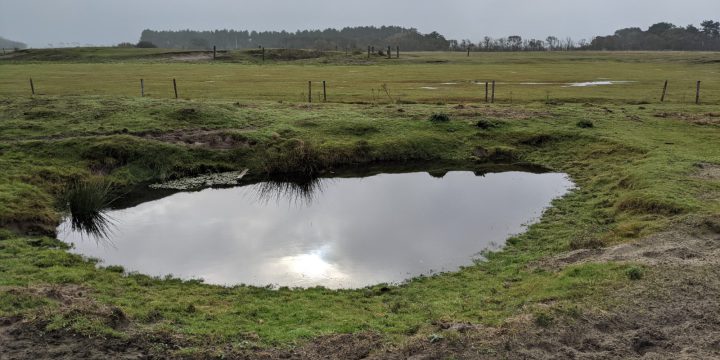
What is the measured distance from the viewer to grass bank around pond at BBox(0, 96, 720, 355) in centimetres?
Answer: 1000

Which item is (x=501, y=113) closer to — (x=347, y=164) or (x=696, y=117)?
(x=696, y=117)

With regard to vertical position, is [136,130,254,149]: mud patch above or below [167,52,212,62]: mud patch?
below

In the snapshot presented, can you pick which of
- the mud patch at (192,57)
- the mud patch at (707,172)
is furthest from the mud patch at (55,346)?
the mud patch at (192,57)

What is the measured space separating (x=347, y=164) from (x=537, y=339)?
704 inches

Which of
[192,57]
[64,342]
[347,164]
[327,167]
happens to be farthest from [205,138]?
[192,57]

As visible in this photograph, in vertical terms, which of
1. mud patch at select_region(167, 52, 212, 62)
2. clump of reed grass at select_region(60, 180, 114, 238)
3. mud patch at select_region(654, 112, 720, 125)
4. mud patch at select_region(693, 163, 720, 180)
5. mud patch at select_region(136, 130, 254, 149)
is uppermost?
mud patch at select_region(167, 52, 212, 62)

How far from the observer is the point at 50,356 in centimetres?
848

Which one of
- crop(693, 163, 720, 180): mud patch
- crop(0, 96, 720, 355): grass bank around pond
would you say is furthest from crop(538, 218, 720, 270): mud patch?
crop(693, 163, 720, 180): mud patch

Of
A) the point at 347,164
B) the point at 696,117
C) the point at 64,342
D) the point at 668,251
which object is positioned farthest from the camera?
the point at 696,117

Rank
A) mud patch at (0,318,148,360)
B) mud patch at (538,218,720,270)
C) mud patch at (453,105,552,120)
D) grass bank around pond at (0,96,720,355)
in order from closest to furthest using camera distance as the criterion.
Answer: mud patch at (0,318,148,360)
grass bank around pond at (0,96,720,355)
mud patch at (538,218,720,270)
mud patch at (453,105,552,120)

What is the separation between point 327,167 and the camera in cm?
2544

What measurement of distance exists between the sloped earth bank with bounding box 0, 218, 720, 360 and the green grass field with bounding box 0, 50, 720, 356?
25cm

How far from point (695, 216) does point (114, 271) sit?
48.2ft

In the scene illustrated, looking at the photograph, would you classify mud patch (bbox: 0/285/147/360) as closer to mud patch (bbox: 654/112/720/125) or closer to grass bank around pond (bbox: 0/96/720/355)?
grass bank around pond (bbox: 0/96/720/355)
